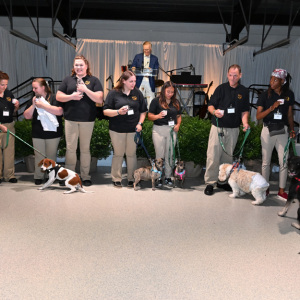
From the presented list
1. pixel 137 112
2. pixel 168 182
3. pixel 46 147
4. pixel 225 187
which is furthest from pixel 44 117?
pixel 225 187

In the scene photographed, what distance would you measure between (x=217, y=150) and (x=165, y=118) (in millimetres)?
885

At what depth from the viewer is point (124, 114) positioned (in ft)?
14.4

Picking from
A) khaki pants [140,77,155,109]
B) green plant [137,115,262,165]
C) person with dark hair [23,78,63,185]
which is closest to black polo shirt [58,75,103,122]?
person with dark hair [23,78,63,185]

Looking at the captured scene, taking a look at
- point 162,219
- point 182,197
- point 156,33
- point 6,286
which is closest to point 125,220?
point 162,219

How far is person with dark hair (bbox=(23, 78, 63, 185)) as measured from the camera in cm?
442

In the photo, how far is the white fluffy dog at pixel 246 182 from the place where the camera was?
13.1 ft

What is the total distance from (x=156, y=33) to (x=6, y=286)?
11549mm

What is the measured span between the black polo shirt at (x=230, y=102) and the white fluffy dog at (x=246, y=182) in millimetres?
621

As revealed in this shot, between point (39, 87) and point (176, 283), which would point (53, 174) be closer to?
point (39, 87)

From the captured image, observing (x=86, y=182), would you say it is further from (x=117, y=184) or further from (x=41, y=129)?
(x=41, y=129)

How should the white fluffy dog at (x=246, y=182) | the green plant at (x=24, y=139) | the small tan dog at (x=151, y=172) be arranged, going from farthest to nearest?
1. the green plant at (x=24, y=139)
2. the small tan dog at (x=151, y=172)
3. the white fluffy dog at (x=246, y=182)

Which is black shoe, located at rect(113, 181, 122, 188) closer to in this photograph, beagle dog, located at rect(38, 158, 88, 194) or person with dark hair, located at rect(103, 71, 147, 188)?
person with dark hair, located at rect(103, 71, 147, 188)

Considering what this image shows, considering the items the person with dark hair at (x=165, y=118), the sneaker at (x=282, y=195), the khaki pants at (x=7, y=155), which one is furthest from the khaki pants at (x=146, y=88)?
the sneaker at (x=282, y=195)

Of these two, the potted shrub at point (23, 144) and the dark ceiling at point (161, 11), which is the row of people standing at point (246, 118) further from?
the dark ceiling at point (161, 11)
